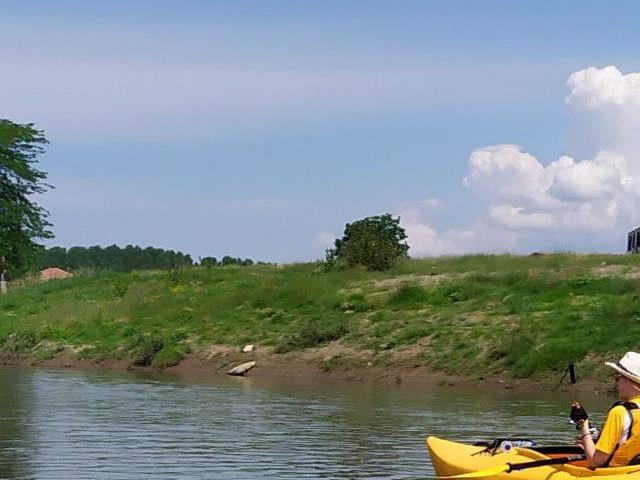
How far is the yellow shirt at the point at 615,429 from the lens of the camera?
11.2 metres

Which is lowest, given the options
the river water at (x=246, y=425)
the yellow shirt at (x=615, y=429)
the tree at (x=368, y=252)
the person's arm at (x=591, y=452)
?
the river water at (x=246, y=425)

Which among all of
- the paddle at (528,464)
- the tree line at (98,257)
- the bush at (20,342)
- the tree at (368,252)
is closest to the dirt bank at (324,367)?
the bush at (20,342)

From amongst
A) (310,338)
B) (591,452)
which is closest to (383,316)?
(310,338)

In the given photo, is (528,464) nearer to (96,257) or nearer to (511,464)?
(511,464)

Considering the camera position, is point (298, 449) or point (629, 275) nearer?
point (298, 449)

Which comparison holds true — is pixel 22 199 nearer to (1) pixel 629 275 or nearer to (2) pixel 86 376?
(2) pixel 86 376

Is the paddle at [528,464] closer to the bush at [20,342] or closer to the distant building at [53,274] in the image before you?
the bush at [20,342]

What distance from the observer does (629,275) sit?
34438 millimetres

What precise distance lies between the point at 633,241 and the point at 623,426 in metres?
39.9

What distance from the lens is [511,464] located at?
12.8 meters

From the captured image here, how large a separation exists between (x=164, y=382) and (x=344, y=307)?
8.09 metres

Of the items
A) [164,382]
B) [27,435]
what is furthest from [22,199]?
[27,435]

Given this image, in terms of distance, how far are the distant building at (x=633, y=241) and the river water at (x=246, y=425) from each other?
21058mm

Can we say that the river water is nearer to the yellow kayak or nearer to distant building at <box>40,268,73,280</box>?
the yellow kayak
